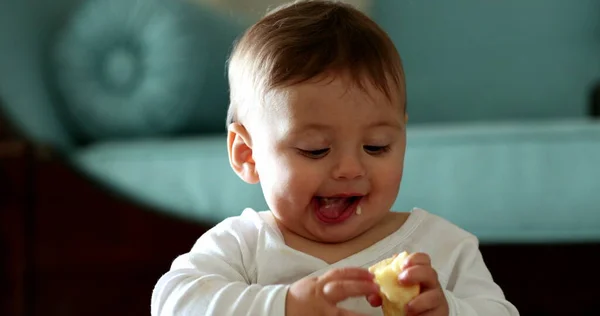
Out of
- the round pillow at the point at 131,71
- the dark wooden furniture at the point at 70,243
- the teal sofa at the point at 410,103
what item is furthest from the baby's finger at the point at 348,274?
the round pillow at the point at 131,71

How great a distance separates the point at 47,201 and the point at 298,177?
2.86 ft

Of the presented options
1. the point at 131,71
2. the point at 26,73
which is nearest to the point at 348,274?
the point at 131,71

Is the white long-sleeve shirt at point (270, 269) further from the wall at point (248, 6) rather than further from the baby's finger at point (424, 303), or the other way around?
the wall at point (248, 6)

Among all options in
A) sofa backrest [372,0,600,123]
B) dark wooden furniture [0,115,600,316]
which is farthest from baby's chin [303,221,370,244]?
sofa backrest [372,0,600,123]

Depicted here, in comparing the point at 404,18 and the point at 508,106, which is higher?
the point at 404,18

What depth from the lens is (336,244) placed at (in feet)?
2.95

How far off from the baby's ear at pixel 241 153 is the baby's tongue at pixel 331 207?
0.10 meters

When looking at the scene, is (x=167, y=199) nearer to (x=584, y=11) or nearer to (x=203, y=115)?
(x=203, y=115)

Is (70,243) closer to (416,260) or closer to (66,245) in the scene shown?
(66,245)

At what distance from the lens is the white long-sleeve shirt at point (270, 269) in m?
0.81

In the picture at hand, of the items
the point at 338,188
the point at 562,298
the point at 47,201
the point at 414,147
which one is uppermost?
the point at 338,188

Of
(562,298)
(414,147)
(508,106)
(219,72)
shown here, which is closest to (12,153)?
(219,72)

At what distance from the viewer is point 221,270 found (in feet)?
2.84

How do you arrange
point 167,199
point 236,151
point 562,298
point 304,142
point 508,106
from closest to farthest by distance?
1. point 304,142
2. point 236,151
3. point 562,298
4. point 167,199
5. point 508,106
